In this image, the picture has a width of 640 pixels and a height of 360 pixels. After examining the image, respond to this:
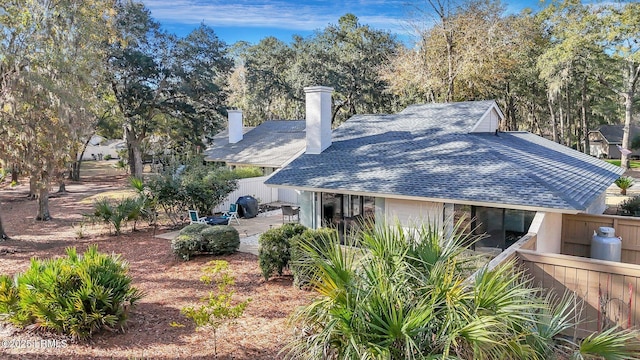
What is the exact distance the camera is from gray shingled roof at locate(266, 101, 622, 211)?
899cm

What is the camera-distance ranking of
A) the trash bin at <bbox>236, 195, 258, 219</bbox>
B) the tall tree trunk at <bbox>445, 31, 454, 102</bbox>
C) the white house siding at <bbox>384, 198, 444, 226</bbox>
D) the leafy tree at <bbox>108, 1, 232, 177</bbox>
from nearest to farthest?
1. the white house siding at <bbox>384, 198, 444, 226</bbox>
2. the trash bin at <bbox>236, 195, 258, 219</bbox>
3. the leafy tree at <bbox>108, 1, 232, 177</bbox>
4. the tall tree trunk at <bbox>445, 31, 454, 102</bbox>

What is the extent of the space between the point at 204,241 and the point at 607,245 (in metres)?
9.05

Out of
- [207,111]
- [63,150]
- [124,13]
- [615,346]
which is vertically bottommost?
[615,346]

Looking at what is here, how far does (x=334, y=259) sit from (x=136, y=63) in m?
25.5

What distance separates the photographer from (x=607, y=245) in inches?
328

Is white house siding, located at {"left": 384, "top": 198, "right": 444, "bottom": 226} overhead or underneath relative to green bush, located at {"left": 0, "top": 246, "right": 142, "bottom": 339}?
overhead

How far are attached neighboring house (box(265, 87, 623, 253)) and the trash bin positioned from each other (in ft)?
13.3

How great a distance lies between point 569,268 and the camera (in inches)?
230

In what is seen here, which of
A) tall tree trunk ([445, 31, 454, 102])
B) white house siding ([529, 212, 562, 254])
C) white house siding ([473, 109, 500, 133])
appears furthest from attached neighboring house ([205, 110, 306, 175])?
white house siding ([529, 212, 562, 254])

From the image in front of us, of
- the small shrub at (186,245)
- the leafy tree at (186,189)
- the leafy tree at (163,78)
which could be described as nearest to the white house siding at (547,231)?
the small shrub at (186,245)

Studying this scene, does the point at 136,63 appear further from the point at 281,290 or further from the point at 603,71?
the point at 603,71

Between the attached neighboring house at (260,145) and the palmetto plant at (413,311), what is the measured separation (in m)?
15.9

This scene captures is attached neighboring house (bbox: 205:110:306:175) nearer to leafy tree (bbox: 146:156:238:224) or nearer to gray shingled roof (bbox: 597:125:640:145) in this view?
leafy tree (bbox: 146:156:238:224)

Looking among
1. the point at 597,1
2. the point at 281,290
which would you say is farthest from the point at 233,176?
the point at 597,1
